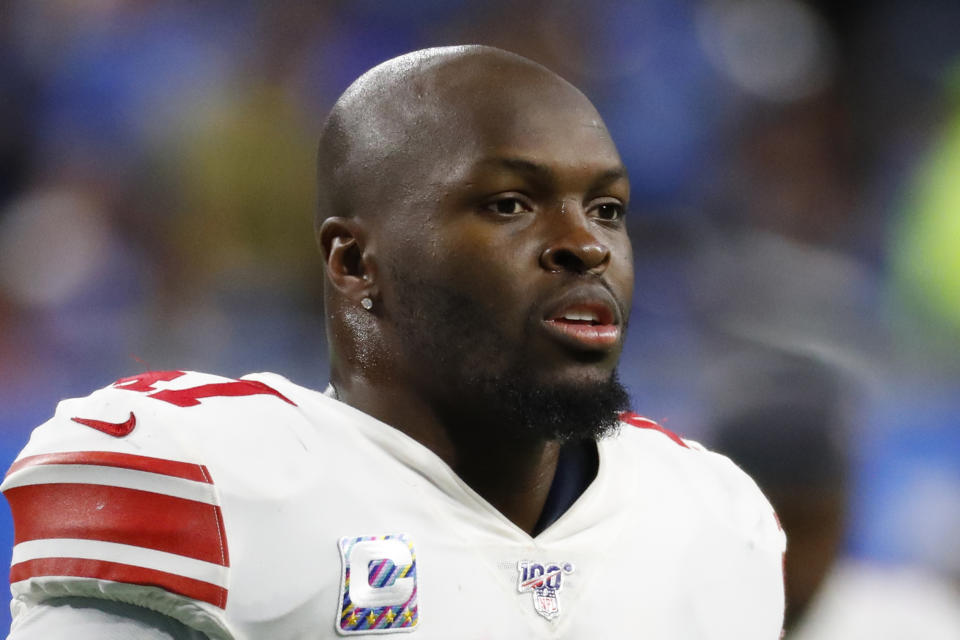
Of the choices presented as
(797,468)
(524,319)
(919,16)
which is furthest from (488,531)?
(919,16)

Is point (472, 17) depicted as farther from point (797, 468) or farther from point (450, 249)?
point (450, 249)

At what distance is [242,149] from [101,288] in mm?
532

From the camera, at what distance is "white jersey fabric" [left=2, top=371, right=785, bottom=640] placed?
1.27 meters

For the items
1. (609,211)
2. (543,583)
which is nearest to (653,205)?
(609,211)

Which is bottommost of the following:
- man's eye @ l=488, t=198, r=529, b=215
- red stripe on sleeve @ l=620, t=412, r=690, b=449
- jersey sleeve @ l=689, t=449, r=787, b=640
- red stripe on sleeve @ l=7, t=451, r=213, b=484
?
jersey sleeve @ l=689, t=449, r=787, b=640

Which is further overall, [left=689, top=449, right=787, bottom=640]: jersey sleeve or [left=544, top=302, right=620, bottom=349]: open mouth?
[left=689, top=449, right=787, bottom=640]: jersey sleeve

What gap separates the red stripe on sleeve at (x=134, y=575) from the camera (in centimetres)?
124

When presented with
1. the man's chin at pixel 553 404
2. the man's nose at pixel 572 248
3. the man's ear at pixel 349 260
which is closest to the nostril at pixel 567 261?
the man's nose at pixel 572 248

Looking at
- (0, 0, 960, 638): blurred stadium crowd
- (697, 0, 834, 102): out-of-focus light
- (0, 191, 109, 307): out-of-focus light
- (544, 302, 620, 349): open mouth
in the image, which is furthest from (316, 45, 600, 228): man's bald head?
(697, 0, 834, 102): out-of-focus light

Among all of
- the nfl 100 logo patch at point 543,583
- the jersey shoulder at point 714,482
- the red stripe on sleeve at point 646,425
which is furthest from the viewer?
the red stripe on sleeve at point 646,425

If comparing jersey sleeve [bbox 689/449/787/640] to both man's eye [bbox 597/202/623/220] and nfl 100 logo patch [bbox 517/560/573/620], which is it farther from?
man's eye [bbox 597/202/623/220]

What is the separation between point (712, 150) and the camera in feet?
11.3

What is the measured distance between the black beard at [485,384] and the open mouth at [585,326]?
0.15 ft

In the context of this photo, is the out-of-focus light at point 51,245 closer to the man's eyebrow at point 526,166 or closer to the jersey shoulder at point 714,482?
the jersey shoulder at point 714,482
